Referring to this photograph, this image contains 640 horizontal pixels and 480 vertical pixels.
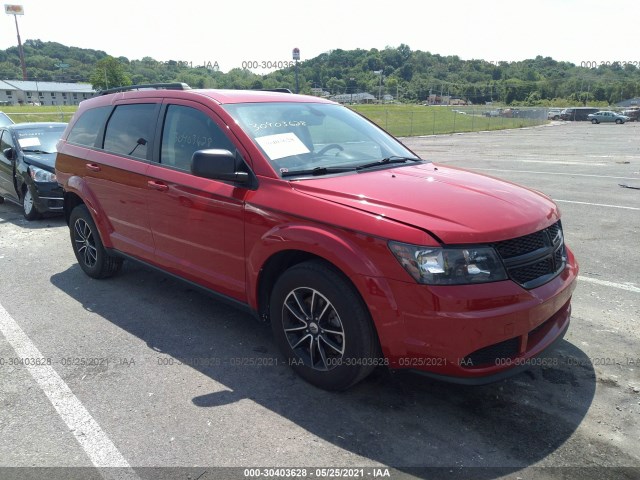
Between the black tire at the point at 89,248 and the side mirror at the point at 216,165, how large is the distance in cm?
235

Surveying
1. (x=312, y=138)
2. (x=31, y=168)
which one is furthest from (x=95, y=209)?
(x=31, y=168)

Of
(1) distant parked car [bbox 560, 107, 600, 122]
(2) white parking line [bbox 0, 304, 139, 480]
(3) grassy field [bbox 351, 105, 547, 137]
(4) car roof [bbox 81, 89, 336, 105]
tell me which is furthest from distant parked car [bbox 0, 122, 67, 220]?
(1) distant parked car [bbox 560, 107, 600, 122]

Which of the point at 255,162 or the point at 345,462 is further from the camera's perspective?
the point at 255,162

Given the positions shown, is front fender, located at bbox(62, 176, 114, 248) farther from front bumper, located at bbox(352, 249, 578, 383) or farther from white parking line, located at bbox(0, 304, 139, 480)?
front bumper, located at bbox(352, 249, 578, 383)

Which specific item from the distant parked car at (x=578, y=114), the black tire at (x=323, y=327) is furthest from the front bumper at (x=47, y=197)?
the distant parked car at (x=578, y=114)

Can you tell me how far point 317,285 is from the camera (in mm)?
3057

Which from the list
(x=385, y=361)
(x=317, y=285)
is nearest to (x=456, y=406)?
(x=385, y=361)

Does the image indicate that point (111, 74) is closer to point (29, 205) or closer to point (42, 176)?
point (29, 205)

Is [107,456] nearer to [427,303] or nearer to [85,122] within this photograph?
[427,303]

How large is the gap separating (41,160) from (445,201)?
803 cm

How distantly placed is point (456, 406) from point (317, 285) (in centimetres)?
114

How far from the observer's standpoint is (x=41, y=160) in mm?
8688

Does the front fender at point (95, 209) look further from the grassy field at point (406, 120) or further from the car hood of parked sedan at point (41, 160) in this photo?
the grassy field at point (406, 120)

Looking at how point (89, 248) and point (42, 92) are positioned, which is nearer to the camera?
point (89, 248)
